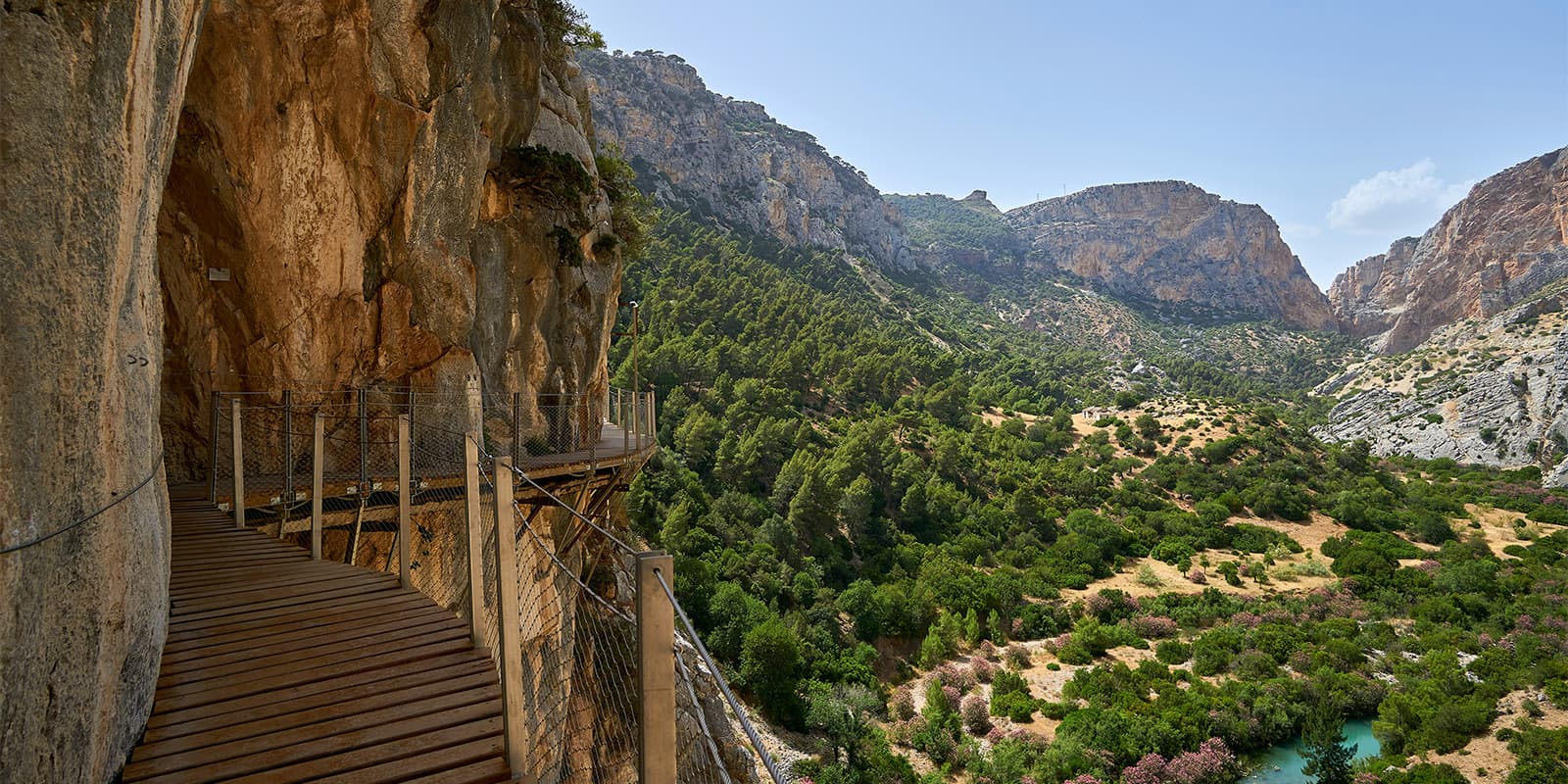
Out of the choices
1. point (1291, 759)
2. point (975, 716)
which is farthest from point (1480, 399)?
point (975, 716)

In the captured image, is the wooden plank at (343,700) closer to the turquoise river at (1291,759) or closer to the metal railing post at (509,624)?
the metal railing post at (509,624)

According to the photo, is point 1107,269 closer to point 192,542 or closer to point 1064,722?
point 1064,722

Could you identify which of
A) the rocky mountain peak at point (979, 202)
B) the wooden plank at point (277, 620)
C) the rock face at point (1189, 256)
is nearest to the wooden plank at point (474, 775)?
the wooden plank at point (277, 620)

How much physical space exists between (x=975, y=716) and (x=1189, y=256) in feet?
500

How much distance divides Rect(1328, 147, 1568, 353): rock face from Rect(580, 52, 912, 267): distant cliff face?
97609 mm

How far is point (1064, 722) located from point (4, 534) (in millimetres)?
26957

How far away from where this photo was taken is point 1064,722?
22984 millimetres

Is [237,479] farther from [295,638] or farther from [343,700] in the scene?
[343,700]

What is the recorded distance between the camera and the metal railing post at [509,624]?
10.3ft

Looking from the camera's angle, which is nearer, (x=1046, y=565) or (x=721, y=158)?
(x=1046, y=565)

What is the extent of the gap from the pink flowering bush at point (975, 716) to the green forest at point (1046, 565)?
129 millimetres

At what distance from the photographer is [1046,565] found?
3750 cm

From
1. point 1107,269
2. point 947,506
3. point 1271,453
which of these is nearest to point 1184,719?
point 947,506

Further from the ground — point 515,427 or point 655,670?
point 515,427
